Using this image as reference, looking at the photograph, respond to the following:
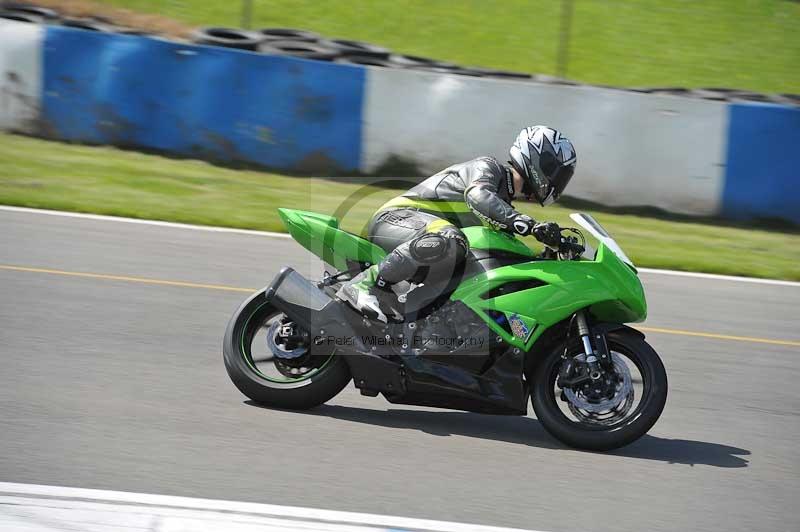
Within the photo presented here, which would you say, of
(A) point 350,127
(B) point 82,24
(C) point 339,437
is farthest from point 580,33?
(C) point 339,437

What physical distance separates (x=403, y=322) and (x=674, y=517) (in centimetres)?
179

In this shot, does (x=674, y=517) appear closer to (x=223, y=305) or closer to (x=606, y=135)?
(x=223, y=305)

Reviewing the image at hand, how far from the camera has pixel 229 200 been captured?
39.9ft

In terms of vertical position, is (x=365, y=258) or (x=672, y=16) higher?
(x=672, y=16)

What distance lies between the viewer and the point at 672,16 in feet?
70.1

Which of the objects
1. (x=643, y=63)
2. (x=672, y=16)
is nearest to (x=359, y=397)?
(x=643, y=63)

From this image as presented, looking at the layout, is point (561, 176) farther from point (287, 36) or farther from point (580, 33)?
point (580, 33)

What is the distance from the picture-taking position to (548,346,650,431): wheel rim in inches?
219

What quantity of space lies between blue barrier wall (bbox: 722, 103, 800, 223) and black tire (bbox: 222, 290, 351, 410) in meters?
8.55

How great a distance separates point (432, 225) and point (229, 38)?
30.9 ft

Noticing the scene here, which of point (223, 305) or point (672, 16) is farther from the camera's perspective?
point (672, 16)

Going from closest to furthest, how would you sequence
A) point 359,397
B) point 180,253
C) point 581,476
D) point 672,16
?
point 581,476, point 359,397, point 180,253, point 672,16

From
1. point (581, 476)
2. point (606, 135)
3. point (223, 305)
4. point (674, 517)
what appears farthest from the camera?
point (606, 135)

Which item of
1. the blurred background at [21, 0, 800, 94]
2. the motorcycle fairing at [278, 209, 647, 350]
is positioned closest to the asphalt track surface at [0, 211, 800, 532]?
the motorcycle fairing at [278, 209, 647, 350]
